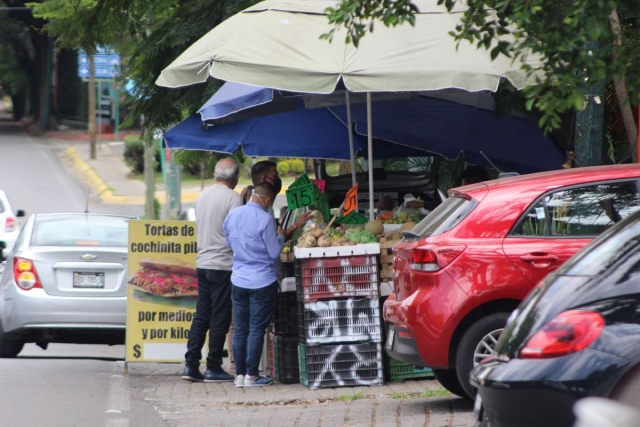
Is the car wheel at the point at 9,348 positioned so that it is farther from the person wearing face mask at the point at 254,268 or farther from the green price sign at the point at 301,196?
the green price sign at the point at 301,196

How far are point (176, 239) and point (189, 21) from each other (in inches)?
114

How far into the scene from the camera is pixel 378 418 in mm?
7574

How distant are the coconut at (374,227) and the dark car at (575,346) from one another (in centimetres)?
442

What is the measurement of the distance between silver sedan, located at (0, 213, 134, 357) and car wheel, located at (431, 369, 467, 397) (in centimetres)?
432

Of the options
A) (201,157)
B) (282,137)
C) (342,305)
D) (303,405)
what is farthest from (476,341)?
(201,157)

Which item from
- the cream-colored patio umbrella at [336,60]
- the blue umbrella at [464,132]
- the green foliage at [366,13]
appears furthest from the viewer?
the blue umbrella at [464,132]

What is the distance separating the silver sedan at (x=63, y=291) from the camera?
11.0 metres

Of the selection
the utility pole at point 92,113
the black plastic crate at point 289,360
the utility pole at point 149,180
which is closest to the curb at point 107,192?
the utility pole at point 92,113

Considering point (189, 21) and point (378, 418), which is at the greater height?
point (189, 21)

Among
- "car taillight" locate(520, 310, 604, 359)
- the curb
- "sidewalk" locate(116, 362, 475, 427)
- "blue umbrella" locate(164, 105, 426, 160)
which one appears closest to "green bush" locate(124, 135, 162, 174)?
the curb

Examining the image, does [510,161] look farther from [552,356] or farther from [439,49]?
[552,356]

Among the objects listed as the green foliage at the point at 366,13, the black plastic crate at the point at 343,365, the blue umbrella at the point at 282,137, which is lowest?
the black plastic crate at the point at 343,365

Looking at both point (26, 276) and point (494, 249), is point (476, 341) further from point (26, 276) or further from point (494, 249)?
point (26, 276)

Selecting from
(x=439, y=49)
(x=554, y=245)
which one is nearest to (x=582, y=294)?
(x=554, y=245)
